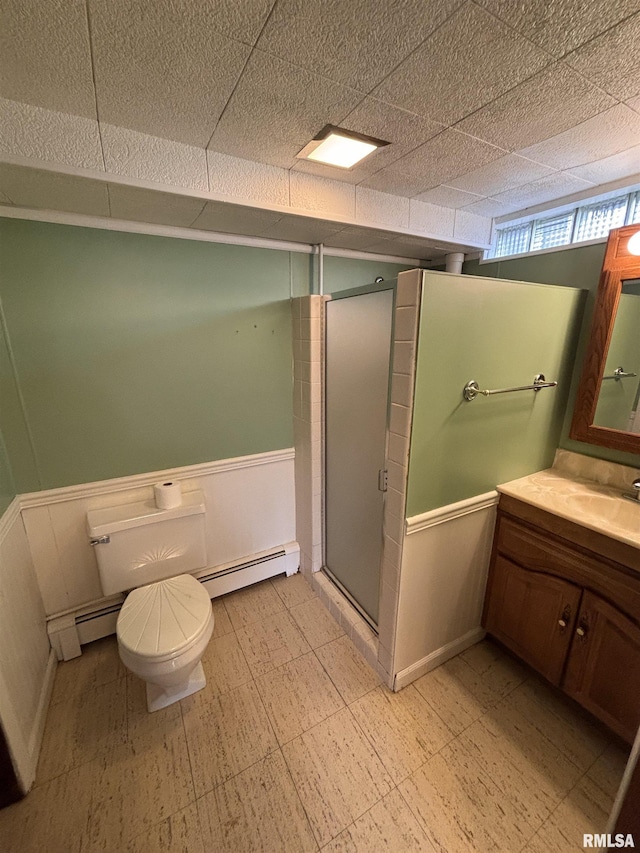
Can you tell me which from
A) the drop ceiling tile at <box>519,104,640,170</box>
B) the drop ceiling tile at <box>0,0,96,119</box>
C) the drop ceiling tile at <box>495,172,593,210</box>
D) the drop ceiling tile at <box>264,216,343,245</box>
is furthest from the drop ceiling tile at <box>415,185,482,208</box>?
the drop ceiling tile at <box>0,0,96,119</box>

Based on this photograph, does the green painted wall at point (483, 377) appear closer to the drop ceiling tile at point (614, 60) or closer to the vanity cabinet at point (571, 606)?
the vanity cabinet at point (571, 606)

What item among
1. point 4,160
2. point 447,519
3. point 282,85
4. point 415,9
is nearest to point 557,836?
point 447,519

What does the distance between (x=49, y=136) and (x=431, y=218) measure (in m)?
1.66

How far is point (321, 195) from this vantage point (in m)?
1.55

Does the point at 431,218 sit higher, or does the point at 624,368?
the point at 431,218

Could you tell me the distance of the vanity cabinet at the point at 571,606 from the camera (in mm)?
1241

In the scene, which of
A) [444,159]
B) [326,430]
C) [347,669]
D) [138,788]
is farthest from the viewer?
[326,430]

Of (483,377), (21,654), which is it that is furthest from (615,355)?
(21,654)

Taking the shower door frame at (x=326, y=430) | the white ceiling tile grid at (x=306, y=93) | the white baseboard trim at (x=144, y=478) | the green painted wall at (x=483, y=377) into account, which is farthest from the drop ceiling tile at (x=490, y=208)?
the white baseboard trim at (x=144, y=478)

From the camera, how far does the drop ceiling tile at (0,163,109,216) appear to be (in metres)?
1.11

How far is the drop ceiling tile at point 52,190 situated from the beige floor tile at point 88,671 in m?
2.06

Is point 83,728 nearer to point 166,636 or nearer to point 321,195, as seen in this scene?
point 166,636

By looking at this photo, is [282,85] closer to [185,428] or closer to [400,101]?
[400,101]

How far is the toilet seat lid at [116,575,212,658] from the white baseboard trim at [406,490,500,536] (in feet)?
3.22
